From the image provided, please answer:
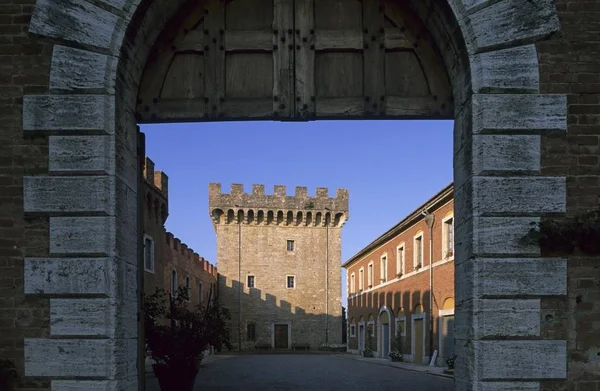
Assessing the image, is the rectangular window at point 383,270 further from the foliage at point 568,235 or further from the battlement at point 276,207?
the foliage at point 568,235

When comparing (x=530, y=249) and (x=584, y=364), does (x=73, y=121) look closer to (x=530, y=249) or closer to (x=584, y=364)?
(x=530, y=249)

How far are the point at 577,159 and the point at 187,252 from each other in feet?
88.4

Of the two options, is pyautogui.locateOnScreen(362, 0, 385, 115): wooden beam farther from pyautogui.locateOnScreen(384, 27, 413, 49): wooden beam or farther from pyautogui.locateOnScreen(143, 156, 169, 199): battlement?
pyautogui.locateOnScreen(143, 156, 169, 199): battlement

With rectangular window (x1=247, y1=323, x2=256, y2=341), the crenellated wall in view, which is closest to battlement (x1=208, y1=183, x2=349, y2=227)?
the crenellated wall

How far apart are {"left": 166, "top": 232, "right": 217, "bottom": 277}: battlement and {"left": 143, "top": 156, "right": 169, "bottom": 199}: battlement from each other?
194 centimetres

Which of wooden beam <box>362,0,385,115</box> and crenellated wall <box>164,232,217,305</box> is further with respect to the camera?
crenellated wall <box>164,232,217,305</box>

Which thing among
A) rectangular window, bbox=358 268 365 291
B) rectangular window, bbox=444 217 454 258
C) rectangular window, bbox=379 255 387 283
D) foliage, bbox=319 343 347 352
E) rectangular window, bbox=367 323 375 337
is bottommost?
foliage, bbox=319 343 347 352

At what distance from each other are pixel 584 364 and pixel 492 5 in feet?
10.4

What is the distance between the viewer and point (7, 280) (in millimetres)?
5199

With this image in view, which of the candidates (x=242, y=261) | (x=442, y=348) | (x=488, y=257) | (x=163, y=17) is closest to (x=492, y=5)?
(x=488, y=257)

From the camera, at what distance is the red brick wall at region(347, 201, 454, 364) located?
2278cm

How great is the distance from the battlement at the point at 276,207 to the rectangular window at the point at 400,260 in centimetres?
1578

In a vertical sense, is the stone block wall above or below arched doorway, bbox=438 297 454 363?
above

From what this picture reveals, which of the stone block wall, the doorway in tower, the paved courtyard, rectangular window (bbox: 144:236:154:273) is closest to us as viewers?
the stone block wall
